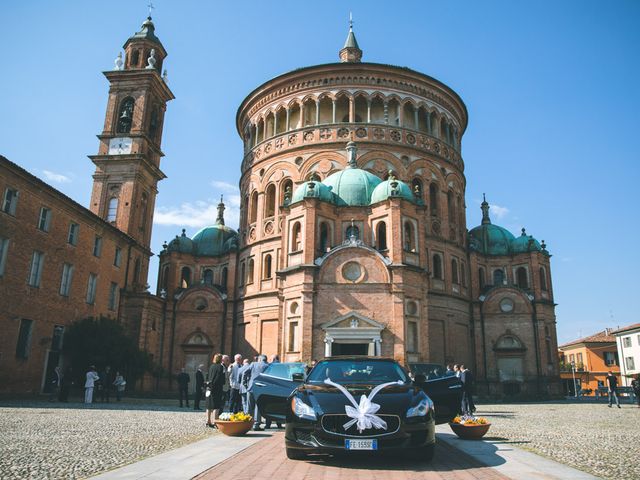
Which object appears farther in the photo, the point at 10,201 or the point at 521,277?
the point at 521,277

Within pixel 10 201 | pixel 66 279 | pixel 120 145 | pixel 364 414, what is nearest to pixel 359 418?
pixel 364 414

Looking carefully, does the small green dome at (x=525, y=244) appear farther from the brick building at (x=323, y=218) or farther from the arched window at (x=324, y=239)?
the arched window at (x=324, y=239)

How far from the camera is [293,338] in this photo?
29172mm

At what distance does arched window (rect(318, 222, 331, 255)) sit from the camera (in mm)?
31266

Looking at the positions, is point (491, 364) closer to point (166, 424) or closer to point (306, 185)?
point (306, 185)

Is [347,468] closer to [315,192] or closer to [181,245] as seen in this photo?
[315,192]

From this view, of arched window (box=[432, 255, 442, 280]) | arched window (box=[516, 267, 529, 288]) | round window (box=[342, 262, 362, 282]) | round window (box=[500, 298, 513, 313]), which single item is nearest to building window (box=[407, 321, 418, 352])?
round window (box=[342, 262, 362, 282])

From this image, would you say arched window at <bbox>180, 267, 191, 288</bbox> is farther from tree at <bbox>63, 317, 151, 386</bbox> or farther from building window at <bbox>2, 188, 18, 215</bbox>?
building window at <bbox>2, 188, 18, 215</bbox>

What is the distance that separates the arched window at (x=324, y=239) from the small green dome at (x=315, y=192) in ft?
5.33

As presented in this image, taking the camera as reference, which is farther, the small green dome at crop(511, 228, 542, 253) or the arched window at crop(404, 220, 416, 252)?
the small green dome at crop(511, 228, 542, 253)

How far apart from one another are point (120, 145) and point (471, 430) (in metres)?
36.2

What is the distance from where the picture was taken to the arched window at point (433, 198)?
38.0m

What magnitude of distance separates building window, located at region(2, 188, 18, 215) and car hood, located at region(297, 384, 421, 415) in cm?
2184

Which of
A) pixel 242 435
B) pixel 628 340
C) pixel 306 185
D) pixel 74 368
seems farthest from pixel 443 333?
pixel 628 340
